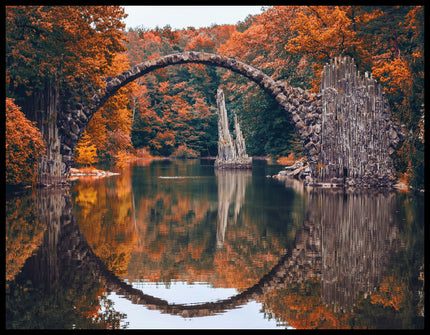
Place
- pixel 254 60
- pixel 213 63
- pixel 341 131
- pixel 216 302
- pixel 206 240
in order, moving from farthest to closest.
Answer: pixel 254 60 → pixel 213 63 → pixel 341 131 → pixel 206 240 → pixel 216 302

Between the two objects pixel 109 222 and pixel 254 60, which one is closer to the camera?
pixel 109 222

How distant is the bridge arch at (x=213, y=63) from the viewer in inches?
896

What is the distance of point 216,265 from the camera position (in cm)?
861

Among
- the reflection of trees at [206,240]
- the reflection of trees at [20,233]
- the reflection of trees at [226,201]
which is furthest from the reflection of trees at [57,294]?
the reflection of trees at [226,201]

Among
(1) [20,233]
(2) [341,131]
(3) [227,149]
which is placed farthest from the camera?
(3) [227,149]

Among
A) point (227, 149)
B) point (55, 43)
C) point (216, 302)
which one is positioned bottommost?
point (216, 302)

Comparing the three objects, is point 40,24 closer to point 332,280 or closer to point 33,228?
point 33,228

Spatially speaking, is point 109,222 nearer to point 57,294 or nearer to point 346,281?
point 57,294

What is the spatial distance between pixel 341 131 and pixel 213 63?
5890 mm

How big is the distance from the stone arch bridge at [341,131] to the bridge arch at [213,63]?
4 centimetres

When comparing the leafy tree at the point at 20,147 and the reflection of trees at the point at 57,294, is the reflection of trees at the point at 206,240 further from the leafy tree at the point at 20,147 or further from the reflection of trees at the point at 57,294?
the leafy tree at the point at 20,147

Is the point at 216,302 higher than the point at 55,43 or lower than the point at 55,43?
lower

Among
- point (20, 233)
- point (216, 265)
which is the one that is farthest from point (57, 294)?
point (20, 233)

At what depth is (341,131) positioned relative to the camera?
73.9 ft
